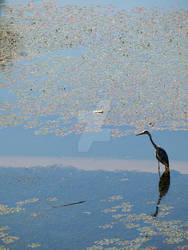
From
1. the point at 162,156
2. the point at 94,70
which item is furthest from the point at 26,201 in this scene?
the point at 94,70

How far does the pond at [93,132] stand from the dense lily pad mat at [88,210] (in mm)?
11

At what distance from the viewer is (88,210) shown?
4.50 m

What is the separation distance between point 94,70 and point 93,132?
109 inches

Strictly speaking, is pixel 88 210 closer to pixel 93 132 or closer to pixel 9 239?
pixel 9 239

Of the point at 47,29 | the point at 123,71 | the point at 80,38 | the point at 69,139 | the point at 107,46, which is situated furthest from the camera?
the point at 47,29

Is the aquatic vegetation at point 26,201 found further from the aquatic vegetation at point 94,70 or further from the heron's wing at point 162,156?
the aquatic vegetation at point 94,70

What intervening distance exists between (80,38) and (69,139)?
17.7 feet

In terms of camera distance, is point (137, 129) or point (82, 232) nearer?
point (82, 232)

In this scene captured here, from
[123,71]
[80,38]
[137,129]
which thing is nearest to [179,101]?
[137,129]

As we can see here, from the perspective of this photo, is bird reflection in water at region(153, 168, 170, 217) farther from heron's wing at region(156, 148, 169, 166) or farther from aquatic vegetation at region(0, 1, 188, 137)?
aquatic vegetation at region(0, 1, 188, 137)

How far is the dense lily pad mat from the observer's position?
3.95 metres

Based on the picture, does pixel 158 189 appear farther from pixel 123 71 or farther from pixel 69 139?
pixel 123 71

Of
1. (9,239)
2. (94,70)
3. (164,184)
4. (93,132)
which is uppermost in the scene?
(94,70)

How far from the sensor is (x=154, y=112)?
6.97m
